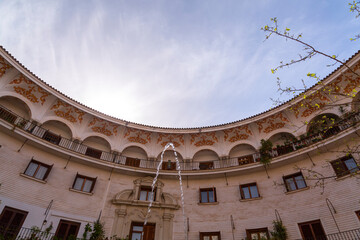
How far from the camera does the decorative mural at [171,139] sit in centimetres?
2156

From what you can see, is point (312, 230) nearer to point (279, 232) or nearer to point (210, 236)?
point (279, 232)

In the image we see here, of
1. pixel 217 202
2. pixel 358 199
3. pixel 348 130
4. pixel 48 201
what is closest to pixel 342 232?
pixel 358 199

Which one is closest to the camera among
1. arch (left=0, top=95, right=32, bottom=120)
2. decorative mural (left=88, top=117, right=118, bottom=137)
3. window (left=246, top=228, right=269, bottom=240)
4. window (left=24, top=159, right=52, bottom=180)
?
window (left=246, top=228, right=269, bottom=240)

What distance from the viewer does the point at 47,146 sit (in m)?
15.8

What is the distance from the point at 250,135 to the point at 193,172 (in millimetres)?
6277

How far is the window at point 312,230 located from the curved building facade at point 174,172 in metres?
0.05

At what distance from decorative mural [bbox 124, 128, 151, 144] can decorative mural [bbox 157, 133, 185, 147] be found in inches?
45.3

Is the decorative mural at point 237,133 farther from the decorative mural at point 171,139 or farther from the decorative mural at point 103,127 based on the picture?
the decorative mural at point 103,127

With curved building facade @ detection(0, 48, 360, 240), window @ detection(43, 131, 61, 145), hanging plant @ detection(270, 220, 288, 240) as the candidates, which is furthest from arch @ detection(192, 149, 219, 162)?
window @ detection(43, 131, 61, 145)

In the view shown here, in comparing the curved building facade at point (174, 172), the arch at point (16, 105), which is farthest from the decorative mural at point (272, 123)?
the arch at point (16, 105)

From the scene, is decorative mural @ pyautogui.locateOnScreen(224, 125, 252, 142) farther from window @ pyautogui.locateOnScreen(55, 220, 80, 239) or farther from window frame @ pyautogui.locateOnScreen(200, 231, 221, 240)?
window @ pyautogui.locateOnScreen(55, 220, 80, 239)

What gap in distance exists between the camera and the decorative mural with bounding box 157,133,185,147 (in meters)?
21.6

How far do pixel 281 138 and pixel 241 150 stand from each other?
3529 millimetres

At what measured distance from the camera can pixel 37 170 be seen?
605 inches
